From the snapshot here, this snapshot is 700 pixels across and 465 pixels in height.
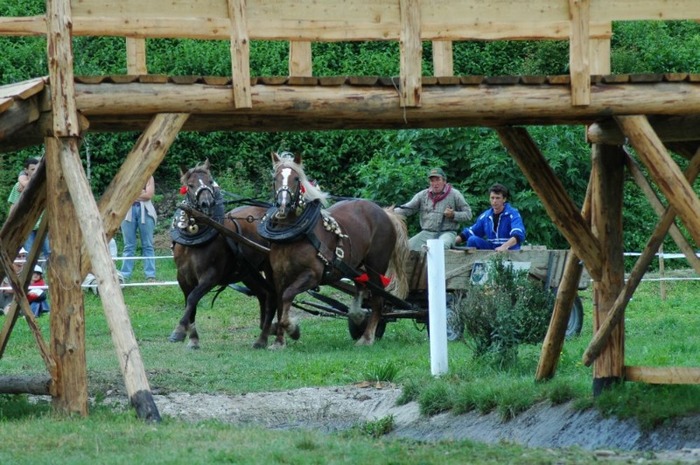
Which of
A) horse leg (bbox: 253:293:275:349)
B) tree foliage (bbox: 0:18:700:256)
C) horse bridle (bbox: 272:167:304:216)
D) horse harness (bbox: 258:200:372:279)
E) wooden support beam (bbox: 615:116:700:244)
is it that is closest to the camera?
wooden support beam (bbox: 615:116:700:244)

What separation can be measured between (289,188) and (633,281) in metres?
5.22

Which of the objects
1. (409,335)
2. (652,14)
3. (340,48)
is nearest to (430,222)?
(409,335)

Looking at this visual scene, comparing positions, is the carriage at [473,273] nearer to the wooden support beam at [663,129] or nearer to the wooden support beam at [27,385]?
Result: the wooden support beam at [663,129]

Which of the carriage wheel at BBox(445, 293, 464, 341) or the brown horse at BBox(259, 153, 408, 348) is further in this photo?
the brown horse at BBox(259, 153, 408, 348)

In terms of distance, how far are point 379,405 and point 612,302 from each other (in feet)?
8.15

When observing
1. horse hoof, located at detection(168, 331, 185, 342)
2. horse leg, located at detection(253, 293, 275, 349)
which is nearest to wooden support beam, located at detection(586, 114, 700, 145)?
horse leg, located at detection(253, 293, 275, 349)

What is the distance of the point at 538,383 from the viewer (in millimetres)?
12250

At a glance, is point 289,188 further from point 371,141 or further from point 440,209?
point 371,141

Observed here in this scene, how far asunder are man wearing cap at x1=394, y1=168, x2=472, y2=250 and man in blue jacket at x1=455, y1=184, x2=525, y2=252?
0.24m

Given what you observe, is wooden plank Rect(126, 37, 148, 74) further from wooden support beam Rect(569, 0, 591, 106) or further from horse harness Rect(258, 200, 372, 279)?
horse harness Rect(258, 200, 372, 279)

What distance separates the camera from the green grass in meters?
8.76

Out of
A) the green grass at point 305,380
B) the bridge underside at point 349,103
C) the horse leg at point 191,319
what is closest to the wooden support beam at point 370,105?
the bridge underside at point 349,103

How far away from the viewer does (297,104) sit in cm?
1083

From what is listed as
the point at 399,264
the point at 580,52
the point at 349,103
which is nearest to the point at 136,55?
the point at 349,103
